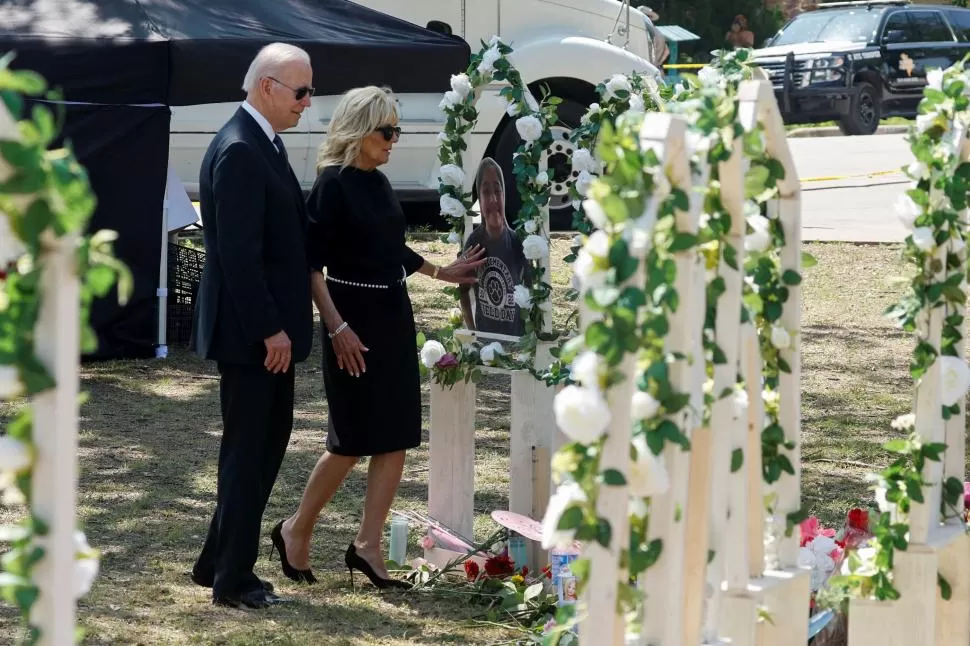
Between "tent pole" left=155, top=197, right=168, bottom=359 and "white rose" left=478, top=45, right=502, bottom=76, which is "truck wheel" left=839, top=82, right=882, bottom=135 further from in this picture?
"white rose" left=478, top=45, right=502, bottom=76

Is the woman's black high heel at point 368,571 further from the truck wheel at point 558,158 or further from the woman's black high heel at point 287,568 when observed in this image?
the truck wheel at point 558,158

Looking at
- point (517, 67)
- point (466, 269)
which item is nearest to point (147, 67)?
point (517, 67)

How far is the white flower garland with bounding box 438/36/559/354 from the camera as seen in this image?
4590 mm

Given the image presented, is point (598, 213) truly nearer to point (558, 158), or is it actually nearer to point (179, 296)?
point (179, 296)

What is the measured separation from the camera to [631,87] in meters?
4.81

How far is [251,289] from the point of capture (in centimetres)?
389

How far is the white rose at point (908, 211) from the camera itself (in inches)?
115

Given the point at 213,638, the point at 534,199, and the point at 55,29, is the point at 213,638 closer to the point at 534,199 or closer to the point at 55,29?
the point at 534,199

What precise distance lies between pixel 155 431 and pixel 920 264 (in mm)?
4271

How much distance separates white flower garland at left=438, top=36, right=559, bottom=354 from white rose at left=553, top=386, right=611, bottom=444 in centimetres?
266

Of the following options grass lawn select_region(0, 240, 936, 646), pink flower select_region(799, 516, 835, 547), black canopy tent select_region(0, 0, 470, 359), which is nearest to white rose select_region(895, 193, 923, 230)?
grass lawn select_region(0, 240, 936, 646)

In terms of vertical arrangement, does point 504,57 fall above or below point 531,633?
above

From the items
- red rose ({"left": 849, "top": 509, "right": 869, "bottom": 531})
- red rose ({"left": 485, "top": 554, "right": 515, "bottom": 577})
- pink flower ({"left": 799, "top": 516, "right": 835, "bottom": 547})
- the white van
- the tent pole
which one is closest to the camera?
pink flower ({"left": 799, "top": 516, "right": 835, "bottom": 547})

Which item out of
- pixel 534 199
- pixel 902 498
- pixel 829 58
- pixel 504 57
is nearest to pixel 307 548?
pixel 534 199
